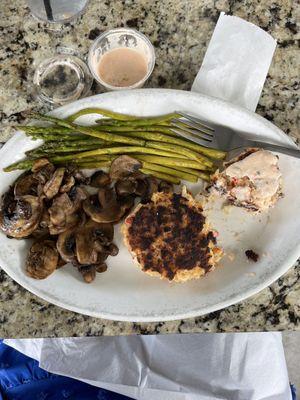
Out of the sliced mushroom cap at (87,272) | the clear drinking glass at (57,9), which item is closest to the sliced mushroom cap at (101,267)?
the sliced mushroom cap at (87,272)

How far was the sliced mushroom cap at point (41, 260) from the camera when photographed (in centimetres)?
192

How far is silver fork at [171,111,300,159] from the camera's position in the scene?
1.98 meters

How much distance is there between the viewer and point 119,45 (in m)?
2.07

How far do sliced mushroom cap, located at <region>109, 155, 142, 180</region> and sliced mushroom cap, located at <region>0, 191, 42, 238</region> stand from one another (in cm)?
28

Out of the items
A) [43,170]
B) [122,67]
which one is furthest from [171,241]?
[122,67]

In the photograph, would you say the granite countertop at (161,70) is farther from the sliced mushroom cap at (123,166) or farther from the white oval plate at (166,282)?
the sliced mushroom cap at (123,166)

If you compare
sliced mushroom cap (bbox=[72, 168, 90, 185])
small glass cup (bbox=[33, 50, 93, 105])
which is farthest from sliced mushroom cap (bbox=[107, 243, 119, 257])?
small glass cup (bbox=[33, 50, 93, 105])

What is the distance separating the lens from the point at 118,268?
2053 mm

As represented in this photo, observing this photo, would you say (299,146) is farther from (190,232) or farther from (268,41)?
(190,232)

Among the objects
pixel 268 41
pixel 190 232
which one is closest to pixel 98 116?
pixel 190 232

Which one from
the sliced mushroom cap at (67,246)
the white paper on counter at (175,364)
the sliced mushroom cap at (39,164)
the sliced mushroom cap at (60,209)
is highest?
the sliced mushroom cap at (39,164)

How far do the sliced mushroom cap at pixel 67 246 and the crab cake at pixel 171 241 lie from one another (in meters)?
0.19

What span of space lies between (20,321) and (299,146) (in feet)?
4.02

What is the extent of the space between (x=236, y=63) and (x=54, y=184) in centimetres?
79
